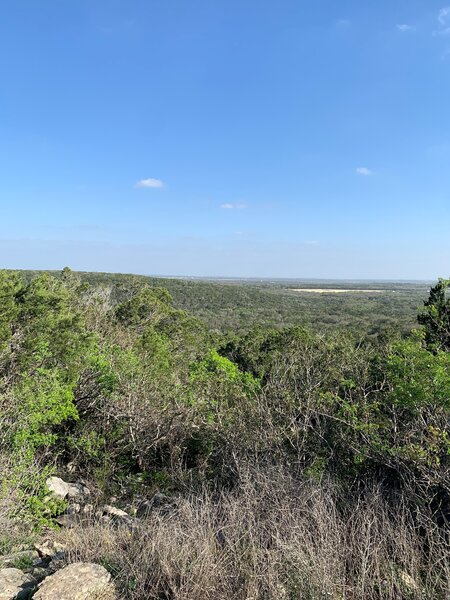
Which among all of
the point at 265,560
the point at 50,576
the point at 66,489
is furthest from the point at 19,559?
the point at 66,489

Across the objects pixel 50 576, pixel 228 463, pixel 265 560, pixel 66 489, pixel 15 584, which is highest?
pixel 265 560

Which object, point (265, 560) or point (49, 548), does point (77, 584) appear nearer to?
point (265, 560)

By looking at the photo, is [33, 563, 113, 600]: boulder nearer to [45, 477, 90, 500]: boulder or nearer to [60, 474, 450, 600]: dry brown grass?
[60, 474, 450, 600]: dry brown grass

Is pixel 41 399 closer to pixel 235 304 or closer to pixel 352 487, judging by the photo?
pixel 352 487

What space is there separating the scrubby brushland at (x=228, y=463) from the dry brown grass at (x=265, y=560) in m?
0.02

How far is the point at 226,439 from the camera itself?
7.82m

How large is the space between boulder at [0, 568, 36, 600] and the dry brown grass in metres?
0.47

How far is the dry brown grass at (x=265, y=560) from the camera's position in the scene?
3.46 metres

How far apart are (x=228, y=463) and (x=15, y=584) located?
12.9 ft

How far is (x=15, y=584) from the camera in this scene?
398cm

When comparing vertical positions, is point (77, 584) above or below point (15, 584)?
above

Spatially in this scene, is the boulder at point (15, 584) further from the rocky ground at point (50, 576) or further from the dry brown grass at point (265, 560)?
the dry brown grass at point (265, 560)

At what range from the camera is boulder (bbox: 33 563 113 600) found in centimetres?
350

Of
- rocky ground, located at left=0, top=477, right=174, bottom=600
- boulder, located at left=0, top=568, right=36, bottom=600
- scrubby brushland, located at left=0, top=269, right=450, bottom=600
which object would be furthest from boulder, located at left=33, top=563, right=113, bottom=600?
boulder, located at left=0, top=568, right=36, bottom=600
